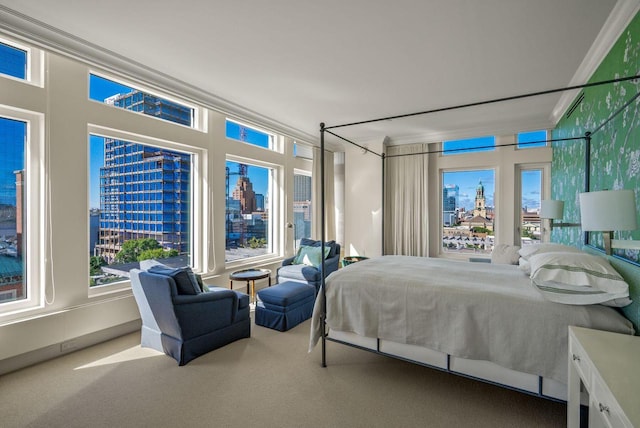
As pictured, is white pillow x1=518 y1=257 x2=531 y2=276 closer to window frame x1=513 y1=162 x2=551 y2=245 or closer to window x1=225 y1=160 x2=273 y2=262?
window frame x1=513 y1=162 x2=551 y2=245

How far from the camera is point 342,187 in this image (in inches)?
265

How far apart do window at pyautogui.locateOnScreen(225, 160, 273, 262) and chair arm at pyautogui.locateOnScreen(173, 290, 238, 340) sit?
171 cm

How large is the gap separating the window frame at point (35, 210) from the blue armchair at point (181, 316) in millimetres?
806

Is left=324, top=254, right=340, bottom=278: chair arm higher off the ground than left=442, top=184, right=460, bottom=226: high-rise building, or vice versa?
left=442, top=184, right=460, bottom=226: high-rise building

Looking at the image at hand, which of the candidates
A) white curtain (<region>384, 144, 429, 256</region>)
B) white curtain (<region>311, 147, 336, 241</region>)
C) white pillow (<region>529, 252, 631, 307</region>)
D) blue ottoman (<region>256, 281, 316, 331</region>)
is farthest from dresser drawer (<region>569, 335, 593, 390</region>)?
white curtain (<region>311, 147, 336, 241</region>)

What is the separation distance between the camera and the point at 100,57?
288cm

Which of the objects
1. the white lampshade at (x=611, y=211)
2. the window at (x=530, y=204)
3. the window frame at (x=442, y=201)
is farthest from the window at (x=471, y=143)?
the white lampshade at (x=611, y=211)

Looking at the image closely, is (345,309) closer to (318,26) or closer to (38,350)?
(318,26)

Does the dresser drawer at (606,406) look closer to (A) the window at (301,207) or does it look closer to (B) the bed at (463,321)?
(B) the bed at (463,321)

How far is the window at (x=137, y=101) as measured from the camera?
10.5 ft

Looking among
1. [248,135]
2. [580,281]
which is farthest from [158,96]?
[580,281]

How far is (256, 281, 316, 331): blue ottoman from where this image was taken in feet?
11.5

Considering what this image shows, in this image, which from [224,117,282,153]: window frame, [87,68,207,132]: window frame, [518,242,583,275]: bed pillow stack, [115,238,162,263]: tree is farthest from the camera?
[224,117,282,153]: window frame

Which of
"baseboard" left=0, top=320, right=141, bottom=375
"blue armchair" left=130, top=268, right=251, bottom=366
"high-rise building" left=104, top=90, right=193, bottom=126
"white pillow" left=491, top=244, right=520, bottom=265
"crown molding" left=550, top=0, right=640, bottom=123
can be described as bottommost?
"baseboard" left=0, top=320, right=141, bottom=375
